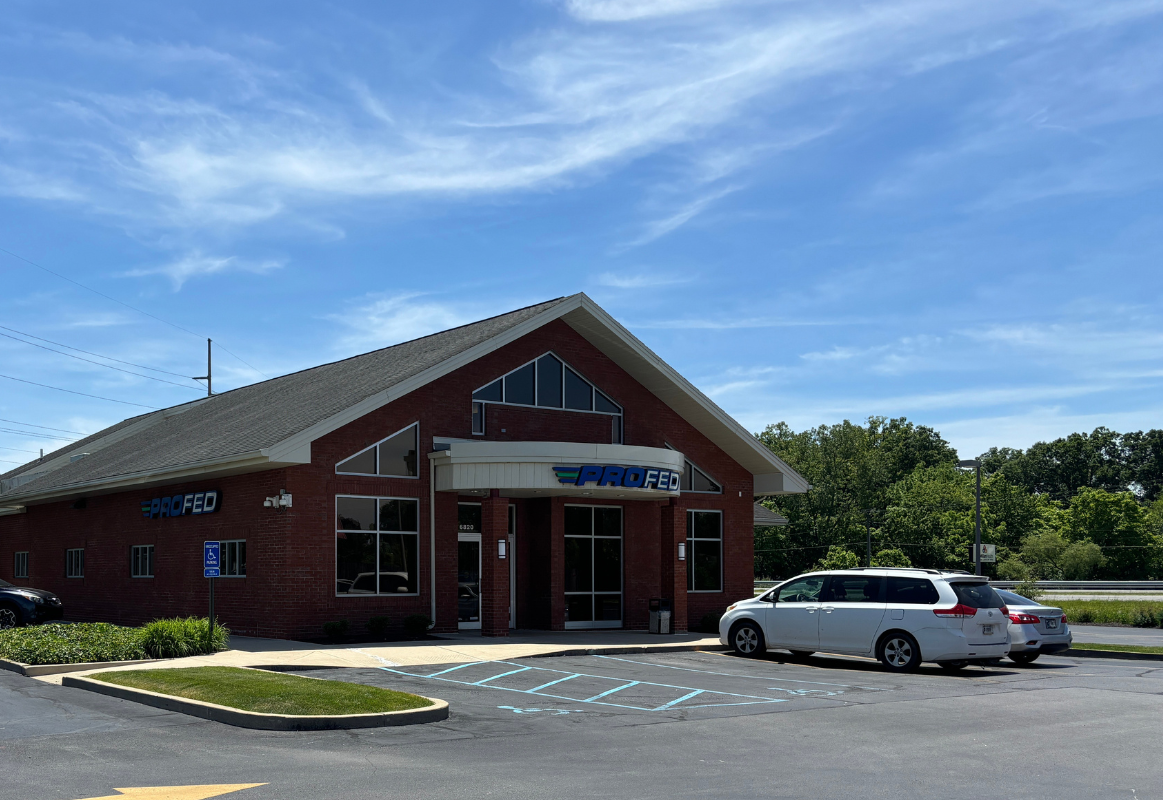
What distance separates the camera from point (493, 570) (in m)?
23.4

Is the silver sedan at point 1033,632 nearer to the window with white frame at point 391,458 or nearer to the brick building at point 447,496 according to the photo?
the brick building at point 447,496

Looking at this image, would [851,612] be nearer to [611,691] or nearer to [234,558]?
[611,691]

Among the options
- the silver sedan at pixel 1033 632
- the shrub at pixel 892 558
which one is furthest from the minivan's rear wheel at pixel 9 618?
the shrub at pixel 892 558

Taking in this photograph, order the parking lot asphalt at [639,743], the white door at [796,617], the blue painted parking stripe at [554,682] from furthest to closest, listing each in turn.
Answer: the white door at [796,617] < the blue painted parking stripe at [554,682] < the parking lot asphalt at [639,743]

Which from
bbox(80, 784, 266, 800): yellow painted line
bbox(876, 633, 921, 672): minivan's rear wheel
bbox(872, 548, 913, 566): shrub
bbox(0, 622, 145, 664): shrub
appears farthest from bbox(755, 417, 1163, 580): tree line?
bbox(80, 784, 266, 800): yellow painted line

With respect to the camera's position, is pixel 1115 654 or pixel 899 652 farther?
pixel 1115 654

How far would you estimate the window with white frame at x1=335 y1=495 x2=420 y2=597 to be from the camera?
22.7 m

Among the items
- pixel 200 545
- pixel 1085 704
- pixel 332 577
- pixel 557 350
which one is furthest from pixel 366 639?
pixel 1085 704

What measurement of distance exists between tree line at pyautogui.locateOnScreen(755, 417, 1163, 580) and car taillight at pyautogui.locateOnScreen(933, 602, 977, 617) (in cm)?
6072

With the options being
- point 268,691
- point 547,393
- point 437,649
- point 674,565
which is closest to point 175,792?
point 268,691

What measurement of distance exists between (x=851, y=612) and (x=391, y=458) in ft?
32.1

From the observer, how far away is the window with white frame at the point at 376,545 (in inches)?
893

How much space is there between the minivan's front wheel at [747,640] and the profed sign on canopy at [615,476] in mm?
4415

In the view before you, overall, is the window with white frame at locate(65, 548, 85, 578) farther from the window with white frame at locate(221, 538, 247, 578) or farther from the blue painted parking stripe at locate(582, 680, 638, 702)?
the blue painted parking stripe at locate(582, 680, 638, 702)
